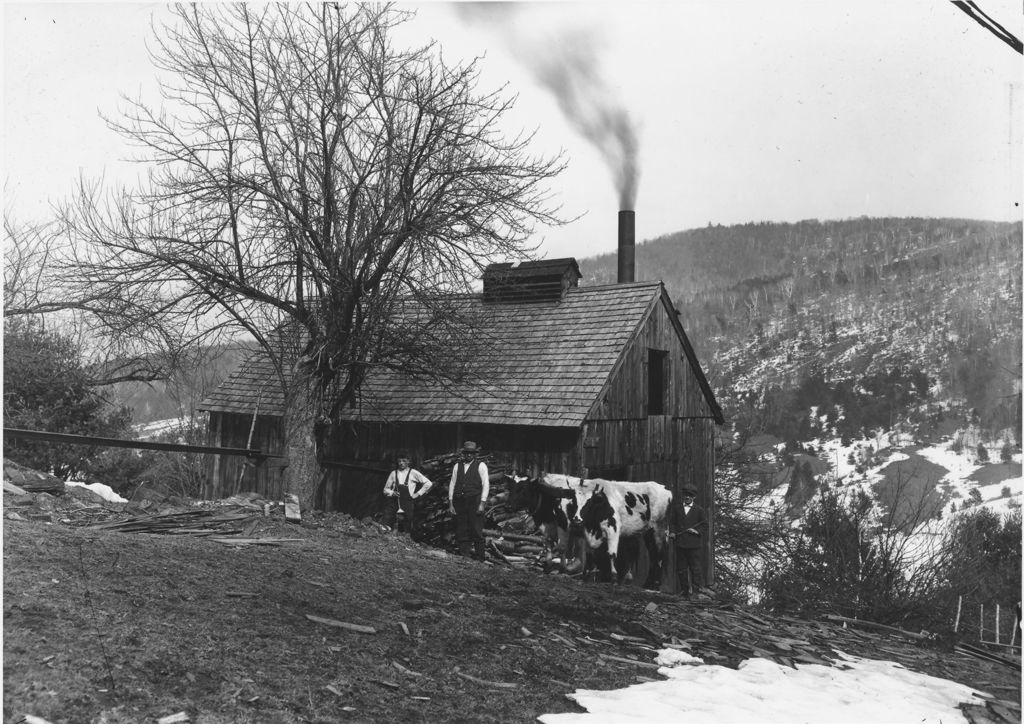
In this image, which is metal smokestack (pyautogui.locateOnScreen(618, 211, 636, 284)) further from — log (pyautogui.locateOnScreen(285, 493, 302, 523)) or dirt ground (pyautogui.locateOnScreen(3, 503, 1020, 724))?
dirt ground (pyautogui.locateOnScreen(3, 503, 1020, 724))

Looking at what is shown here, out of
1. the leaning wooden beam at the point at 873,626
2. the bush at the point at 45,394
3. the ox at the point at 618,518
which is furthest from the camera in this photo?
the bush at the point at 45,394

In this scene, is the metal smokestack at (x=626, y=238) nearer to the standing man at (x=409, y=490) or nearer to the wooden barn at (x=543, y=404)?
the wooden barn at (x=543, y=404)

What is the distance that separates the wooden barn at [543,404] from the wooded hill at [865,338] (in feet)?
319

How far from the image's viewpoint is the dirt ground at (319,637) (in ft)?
17.9

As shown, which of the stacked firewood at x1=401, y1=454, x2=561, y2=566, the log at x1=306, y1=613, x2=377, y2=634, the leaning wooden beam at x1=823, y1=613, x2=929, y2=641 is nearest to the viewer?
the log at x1=306, y1=613, x2=377, y2=634

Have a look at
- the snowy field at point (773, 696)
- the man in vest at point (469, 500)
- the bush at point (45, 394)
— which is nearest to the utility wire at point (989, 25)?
the snowy field at point (773, 696)

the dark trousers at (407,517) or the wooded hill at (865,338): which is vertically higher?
the wooded hill at (865,338)

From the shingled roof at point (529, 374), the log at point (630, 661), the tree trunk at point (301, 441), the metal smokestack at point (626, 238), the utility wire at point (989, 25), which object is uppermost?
the metal smokestack at point (626, 238)

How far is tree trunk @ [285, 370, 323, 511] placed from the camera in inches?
622

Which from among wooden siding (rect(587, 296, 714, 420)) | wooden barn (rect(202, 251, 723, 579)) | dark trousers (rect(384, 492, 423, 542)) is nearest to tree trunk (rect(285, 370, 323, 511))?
wooden barn (rect(202, 251, 723, 579))

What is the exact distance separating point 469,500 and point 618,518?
2.53 metres

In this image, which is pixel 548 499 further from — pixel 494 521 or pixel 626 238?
pixel 626 238

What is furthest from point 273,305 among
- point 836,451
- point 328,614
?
point 836,451

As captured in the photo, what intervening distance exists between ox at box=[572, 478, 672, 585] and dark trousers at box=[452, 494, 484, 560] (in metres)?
1.63
